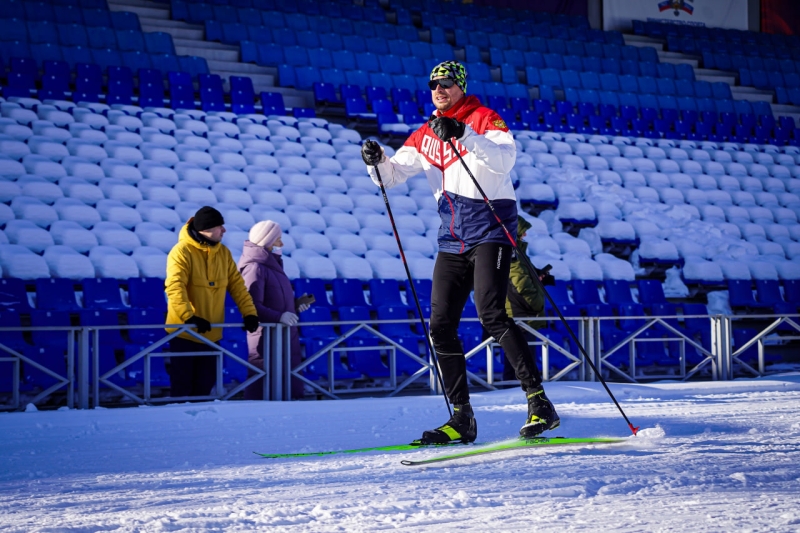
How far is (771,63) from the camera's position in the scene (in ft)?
71.1

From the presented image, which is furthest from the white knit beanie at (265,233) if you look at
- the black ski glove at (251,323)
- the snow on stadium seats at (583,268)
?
the snow on stadium seats at (583,268)

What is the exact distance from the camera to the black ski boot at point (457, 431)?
3.90 metres

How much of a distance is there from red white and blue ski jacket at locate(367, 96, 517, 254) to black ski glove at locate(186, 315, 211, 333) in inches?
100

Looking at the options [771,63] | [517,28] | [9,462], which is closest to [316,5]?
[517,28]

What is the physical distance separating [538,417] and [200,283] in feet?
10.8

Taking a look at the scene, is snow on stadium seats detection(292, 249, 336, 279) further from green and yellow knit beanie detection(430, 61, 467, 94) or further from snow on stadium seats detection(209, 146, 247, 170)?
green and yellow knit beanie detection(430, 61, 467, 94)

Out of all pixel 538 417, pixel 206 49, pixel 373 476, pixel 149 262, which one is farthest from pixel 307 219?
pixel 373 476

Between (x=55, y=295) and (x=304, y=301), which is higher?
(x=55, y=295)

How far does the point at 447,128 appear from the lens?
3.82m

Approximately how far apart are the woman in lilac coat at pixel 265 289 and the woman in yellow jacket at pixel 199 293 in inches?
→ 13.8

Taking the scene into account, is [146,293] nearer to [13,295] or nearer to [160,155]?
[13,295]

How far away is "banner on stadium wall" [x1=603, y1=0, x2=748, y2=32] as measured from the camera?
862 inches

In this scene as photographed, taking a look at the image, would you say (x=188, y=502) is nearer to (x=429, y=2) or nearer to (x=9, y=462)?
(x=9, y=462)

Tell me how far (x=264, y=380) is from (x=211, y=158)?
224 inches
